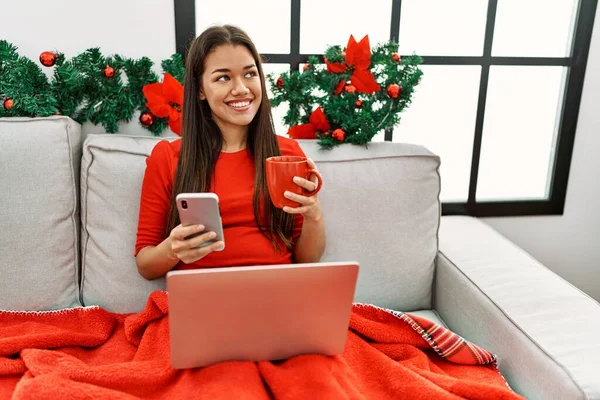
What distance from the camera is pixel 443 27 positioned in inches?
71.1

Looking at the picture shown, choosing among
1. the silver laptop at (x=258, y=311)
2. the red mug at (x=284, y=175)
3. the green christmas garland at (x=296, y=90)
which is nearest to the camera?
the silver laptop at (x=258, y=311)

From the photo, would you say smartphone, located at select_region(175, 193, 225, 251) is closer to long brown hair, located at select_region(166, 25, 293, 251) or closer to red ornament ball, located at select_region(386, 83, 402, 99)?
long brown hair, located at select_region(166, 25, 293, 251)

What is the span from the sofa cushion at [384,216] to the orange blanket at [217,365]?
0.20m

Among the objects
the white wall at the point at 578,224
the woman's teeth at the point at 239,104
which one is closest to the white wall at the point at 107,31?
the white wall at the point at 578,224

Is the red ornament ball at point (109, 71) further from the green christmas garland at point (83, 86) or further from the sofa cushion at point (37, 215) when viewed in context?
A: the sofa cushion at point (37, 215)

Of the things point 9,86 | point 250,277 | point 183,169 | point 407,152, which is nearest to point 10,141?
point 9,86

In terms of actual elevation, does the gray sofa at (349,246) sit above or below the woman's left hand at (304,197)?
below

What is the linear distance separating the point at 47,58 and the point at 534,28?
5.29 feet

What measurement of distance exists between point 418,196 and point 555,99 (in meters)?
0.86

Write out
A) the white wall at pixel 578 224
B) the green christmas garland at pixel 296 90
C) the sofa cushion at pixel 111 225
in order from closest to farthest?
the sofa cushion at pixel 111 225
the green christmas garland at pixel 296 90
the white wall at pixel 578 224

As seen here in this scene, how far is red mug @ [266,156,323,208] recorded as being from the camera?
0.95 meters

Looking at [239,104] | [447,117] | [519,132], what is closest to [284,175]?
[239,104]

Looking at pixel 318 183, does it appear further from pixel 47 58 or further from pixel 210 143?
pixel 47 58

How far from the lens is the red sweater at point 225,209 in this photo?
1.22 meters
